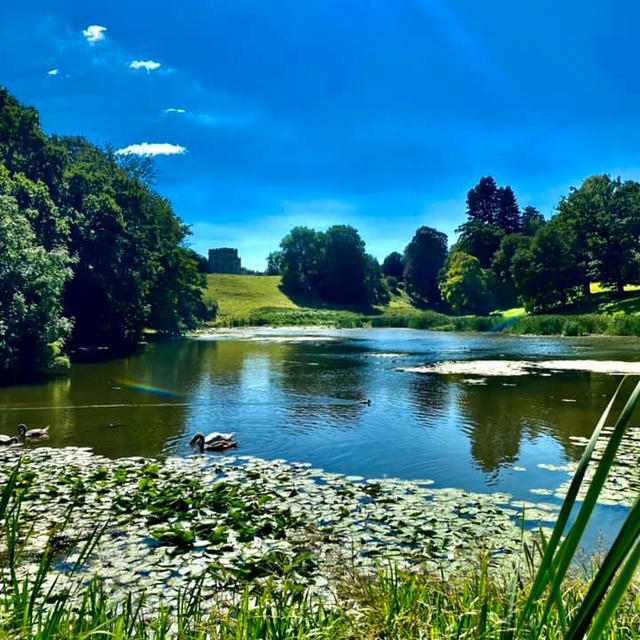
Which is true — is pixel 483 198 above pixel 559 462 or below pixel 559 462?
A: above

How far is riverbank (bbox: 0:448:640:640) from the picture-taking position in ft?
11.4

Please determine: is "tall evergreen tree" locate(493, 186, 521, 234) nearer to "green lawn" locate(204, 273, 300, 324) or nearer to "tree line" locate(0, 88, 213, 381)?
"green lawn" locate(204, 273, 300, 324)

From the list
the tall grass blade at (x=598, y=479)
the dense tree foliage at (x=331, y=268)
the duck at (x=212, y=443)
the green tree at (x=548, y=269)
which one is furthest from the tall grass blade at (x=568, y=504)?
the dense tree foliage at (x=331, y=268)

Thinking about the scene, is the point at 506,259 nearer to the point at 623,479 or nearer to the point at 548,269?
the point at 548,269

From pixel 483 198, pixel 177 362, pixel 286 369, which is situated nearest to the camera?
pixel 286 369

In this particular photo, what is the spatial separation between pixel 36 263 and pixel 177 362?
9790 mm

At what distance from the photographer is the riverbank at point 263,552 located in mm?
3461

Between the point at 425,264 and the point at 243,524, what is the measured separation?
339ft

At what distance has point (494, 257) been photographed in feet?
260

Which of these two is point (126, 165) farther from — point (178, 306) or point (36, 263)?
point (36, 263)

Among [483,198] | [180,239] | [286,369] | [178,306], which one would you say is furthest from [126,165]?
[483,198]

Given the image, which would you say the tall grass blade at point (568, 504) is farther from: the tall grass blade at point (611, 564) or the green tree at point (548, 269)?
the green tree at point (548, 269)

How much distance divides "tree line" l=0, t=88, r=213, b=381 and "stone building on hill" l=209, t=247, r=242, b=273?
233ft

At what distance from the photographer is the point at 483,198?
9444cm
